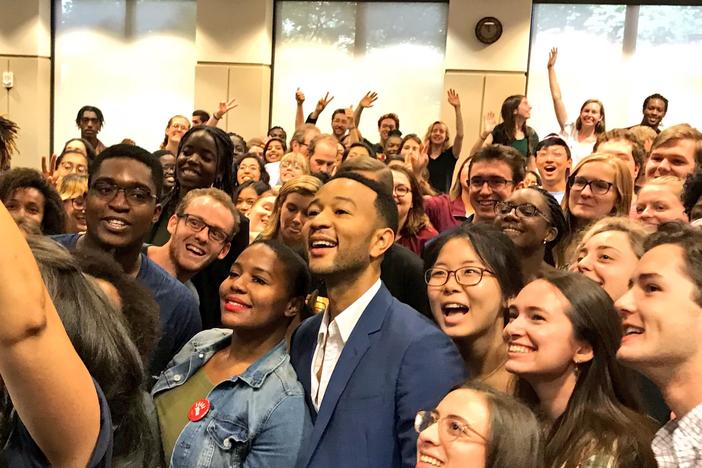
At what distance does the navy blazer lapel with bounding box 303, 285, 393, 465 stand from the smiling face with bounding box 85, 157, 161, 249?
0.98 meters

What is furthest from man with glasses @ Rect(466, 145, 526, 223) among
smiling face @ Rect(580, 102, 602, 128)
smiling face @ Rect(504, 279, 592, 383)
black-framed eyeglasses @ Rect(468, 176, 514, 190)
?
smiling face @ Rect(580, 102, 602, 128)

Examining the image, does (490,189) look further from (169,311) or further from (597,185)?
(169,311)

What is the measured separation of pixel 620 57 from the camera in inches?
390

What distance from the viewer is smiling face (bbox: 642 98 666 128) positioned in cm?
683

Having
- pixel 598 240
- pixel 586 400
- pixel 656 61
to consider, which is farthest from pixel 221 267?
pixel 656 61

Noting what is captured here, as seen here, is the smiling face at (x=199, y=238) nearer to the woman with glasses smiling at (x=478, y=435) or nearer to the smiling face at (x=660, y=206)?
the woman with glasses smiling at (x=478, y=435)

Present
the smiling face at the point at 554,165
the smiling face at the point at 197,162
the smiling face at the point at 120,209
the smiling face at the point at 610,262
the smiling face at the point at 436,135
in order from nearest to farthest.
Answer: the smiling face at the point at 610,262
the smiling face at the point at 120,209
the smiling face at the point at 197,162
the smiling face at the point at 554,165
the smiling face at the point at 436,135

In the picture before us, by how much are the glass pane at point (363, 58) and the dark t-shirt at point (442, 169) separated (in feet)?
9.81

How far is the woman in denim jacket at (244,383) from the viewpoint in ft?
6.97

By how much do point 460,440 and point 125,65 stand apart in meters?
10.5

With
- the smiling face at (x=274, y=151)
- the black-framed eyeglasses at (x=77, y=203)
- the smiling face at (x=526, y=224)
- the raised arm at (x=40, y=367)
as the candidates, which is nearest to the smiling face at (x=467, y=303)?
the smiling face at (x=526, y=224)

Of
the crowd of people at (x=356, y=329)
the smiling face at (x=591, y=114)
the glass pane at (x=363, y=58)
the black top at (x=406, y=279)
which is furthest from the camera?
the glass pane at (x=363, y=58)

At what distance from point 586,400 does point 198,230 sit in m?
1.72

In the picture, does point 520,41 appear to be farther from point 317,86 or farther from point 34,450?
point 34,450
